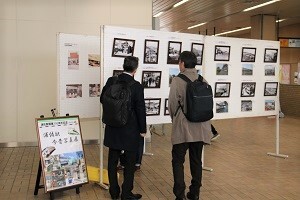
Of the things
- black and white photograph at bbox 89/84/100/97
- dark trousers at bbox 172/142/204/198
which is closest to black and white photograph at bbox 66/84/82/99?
black and white photograph at bbox 89/84/100/97

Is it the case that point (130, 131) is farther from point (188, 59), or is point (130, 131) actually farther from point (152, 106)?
point (152, 106)

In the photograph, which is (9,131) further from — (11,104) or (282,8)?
(282,8)

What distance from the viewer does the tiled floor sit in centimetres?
445

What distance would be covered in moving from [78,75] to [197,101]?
6.65ft

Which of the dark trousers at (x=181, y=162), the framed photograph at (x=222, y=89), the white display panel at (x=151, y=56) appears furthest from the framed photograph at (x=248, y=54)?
the dark trousers at (x=181, y=162)

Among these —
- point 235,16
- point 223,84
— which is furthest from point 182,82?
point 235,16

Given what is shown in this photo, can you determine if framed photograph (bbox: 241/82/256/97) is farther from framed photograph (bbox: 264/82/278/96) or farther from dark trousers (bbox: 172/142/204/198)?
dark trousers (bbox: 172/142/204/198)

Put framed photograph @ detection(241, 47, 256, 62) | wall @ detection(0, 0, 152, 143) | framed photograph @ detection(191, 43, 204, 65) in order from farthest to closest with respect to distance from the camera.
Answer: wall @ detection(0, 0, 152, 143) → framed photograph @ detection(241, 47, 256, 62) → framed photograph @ detection(191, 43, 204, 65)

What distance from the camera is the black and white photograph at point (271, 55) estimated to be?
625 cm

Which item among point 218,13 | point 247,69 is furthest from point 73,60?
point 218,13

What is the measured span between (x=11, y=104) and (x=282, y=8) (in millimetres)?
8781

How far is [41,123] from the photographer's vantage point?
13.5 ft

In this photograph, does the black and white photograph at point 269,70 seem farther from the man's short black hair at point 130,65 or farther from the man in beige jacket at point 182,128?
the man's short black hair at point 130,65

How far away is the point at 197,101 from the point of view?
12.5 ft
